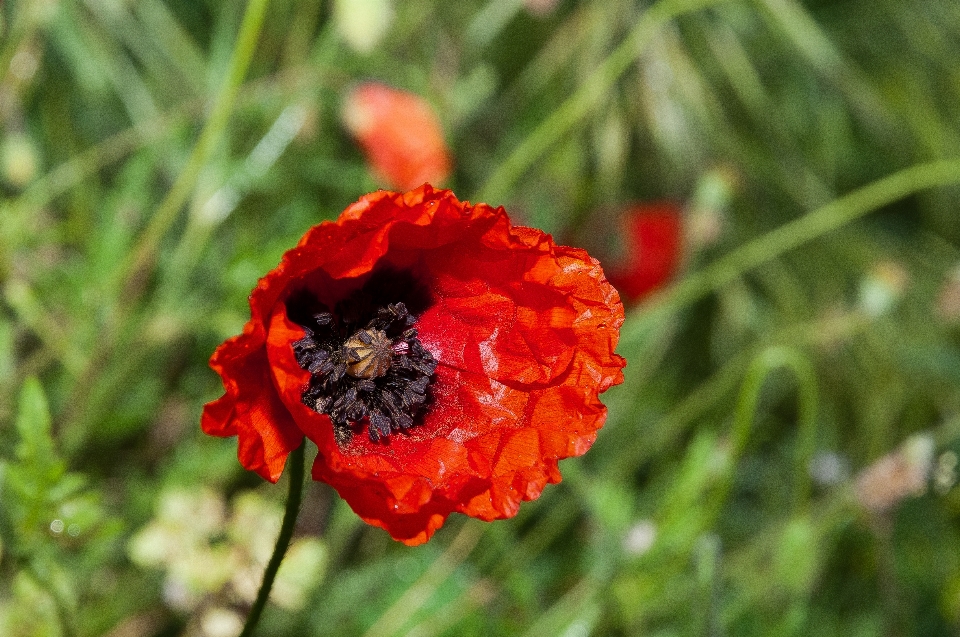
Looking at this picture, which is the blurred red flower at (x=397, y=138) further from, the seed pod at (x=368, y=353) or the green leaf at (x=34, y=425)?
the green leaf at (x=34, y=425)

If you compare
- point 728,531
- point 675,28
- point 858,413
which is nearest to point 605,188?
point 675,28

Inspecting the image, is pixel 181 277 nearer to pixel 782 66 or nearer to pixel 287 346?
pixel 287 346

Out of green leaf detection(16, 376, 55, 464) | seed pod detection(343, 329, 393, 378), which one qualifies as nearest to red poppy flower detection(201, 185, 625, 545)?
seed pod detection(343, 329, 393, 378)

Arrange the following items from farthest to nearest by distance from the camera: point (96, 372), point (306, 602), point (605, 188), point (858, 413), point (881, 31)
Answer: point (881, 31), point (858, 413), point (605, 188), point (306, 602), point (96, 372)

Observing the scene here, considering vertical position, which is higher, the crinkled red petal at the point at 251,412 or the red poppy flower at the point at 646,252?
the crinkled red petal at the point at 251,412

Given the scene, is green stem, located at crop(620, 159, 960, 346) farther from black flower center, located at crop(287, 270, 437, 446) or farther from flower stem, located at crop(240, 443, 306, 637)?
flower stem, located at crop(240, 443, 306, 637)

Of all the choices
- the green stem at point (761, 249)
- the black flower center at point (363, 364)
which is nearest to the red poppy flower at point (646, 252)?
the green stem at point (761, 249)

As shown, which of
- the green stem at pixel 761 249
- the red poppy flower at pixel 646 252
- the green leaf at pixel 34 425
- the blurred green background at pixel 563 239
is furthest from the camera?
the red poppy flower at pixel 646 252
